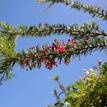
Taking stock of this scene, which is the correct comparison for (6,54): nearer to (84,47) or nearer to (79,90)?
(79,90)

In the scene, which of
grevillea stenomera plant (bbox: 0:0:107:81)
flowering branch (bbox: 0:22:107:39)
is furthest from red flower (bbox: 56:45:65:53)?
flowering branch (bbox: 0:22:107:39)

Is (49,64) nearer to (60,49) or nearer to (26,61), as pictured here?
(60,49)

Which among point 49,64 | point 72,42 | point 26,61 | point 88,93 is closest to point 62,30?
point 72,42

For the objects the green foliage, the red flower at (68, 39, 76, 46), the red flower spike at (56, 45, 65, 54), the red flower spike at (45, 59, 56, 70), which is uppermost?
the red flower at (68, 39, 76, 46)

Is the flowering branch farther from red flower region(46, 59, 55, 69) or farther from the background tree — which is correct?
red flower region(46, 59, 55, 69)

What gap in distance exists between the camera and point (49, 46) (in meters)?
4.81

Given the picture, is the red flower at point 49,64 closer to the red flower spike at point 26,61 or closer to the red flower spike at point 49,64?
the red flower spike at point 49,64

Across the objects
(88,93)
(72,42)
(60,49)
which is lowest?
(88,93)

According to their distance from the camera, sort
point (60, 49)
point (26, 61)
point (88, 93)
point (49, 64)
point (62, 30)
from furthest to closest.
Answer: point (62, 30)
point (49, 64)
point (60, 49)
point (26, 61)
point (88, 93)

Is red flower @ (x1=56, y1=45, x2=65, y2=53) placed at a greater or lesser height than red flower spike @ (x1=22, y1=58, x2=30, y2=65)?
greater

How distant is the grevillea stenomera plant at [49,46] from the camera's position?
416cm

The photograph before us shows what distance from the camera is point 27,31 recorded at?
→ 541cm

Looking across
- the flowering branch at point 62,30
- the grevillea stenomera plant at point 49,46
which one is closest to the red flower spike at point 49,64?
the grevillea stenomera plant at point 49,46

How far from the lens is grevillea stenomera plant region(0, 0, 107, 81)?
416cm
